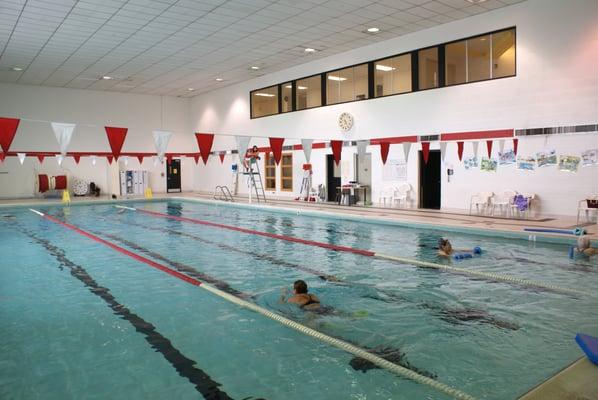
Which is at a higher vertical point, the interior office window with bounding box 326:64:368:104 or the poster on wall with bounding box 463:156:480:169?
the interior office window with bounding box 326:64:368:104

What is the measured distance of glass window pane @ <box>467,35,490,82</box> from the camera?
1113 centimetres

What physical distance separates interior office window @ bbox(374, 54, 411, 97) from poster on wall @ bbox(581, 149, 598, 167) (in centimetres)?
494

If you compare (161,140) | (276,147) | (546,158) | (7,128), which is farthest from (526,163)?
(7,128)

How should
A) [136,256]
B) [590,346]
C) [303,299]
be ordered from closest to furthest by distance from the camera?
[590,346] → [303,299] → [136,256]

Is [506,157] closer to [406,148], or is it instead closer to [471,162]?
[471,162]

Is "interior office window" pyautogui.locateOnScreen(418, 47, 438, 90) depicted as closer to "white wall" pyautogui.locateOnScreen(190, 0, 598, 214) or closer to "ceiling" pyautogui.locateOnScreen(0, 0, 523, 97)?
"white wall" pyautogui.locateOnScreen(190, 0, 598, 214)

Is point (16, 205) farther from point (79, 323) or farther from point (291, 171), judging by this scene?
point (79, 323)

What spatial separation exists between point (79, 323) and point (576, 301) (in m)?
5.13

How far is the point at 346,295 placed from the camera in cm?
523

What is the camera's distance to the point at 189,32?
12.0m

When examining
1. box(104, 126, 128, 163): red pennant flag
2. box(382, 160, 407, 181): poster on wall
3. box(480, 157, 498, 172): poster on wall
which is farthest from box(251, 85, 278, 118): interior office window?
box(104, 126, 128, 163): red pennant flag

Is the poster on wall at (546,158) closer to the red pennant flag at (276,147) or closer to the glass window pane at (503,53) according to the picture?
the glass window pane at (503,53)

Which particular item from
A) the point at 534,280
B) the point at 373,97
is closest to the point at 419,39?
the point at 373,97

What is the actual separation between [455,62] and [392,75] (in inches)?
80.6
